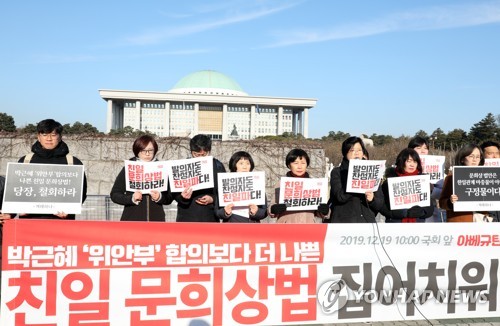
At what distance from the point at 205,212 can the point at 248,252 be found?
100cm

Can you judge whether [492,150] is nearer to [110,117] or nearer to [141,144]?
[141,144]

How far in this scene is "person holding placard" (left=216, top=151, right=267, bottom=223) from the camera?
507 cm

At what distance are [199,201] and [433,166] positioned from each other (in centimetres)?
335

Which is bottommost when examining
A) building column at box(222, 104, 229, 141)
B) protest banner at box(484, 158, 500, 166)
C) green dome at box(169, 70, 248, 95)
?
protest banner at box(484, 158, 500, 166)

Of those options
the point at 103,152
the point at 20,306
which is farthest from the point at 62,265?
the point at 103,152

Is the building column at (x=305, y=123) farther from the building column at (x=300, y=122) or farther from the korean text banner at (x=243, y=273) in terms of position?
the korean text banner at (x=243, y=273)

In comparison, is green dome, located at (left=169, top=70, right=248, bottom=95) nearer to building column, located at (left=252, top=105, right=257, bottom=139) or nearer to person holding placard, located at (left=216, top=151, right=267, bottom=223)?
building column, located at (left=252, top=105, right=257, bottom=139)

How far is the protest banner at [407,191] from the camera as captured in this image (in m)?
5.25

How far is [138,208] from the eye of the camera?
515 cm

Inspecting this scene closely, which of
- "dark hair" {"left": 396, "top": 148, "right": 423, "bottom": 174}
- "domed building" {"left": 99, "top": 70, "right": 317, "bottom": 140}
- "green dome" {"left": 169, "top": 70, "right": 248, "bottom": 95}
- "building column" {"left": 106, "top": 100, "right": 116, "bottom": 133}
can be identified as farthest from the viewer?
"green dome" {"left": 169, "top": 70, "right": 248, "bottom": 95}

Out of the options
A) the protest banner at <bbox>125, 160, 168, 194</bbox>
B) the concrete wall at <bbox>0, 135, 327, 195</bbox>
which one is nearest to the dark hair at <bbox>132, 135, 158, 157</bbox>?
the protest banner at <bbox>125, 160, 168, 194</bbox>

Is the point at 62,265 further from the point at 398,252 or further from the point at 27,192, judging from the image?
the point at 398,252

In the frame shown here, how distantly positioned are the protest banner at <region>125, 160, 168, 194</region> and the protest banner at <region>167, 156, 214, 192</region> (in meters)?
0.08

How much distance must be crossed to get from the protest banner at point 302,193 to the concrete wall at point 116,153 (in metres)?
6.54
